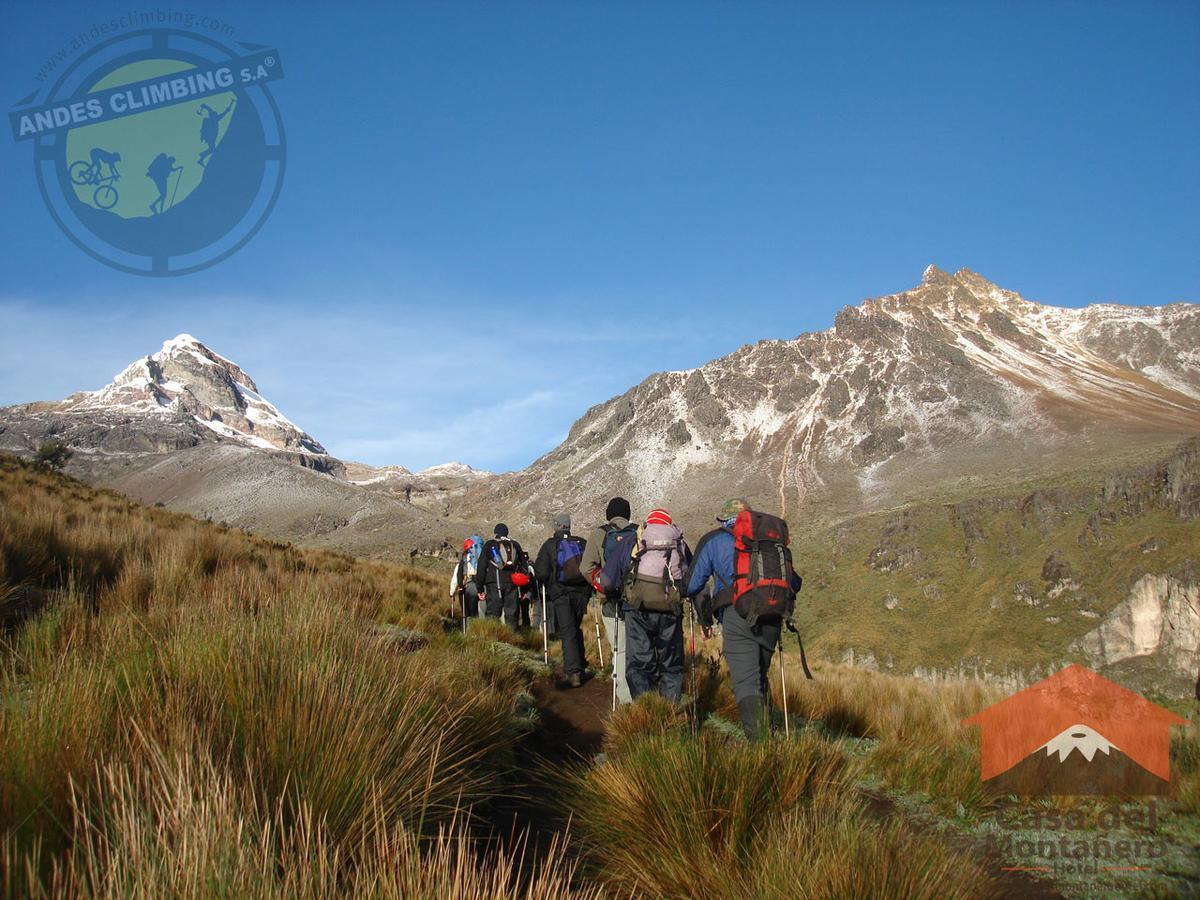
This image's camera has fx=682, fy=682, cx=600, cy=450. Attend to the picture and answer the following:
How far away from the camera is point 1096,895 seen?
323cm

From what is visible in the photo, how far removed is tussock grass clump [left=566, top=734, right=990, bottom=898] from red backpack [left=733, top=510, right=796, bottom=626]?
45.3 inches

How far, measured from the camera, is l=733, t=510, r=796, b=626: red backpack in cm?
520

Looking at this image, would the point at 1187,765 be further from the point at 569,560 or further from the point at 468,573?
the point at 468,573

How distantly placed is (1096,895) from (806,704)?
4.09m

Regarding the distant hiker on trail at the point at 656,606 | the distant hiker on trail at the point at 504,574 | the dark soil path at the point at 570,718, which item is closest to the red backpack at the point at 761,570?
the distant hiker on trail at the point at 656,606

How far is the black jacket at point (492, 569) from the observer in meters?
11.2

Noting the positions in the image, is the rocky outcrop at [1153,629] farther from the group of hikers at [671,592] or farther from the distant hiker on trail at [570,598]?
the group of hikers at [671,592]

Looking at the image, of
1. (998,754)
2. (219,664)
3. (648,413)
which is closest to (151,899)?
(219,664)

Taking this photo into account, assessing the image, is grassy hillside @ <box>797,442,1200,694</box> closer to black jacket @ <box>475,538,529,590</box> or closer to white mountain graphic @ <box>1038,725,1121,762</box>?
black jacket @ <box>475,538,529,590</box>

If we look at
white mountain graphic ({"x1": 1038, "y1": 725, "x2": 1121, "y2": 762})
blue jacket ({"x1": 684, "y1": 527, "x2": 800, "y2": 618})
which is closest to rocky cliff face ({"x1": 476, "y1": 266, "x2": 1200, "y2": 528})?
white mountain graphic ({"x1": 1038, "y1": 725, "x2": 1121, "y2": 762})

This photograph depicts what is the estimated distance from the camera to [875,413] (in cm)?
14675

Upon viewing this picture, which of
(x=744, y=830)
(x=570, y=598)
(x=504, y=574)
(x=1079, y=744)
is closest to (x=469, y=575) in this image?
(x=504, y=574)

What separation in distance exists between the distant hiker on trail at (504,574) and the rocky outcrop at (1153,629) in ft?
147

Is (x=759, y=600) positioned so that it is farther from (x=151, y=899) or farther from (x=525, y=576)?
(x=525, y=576)
